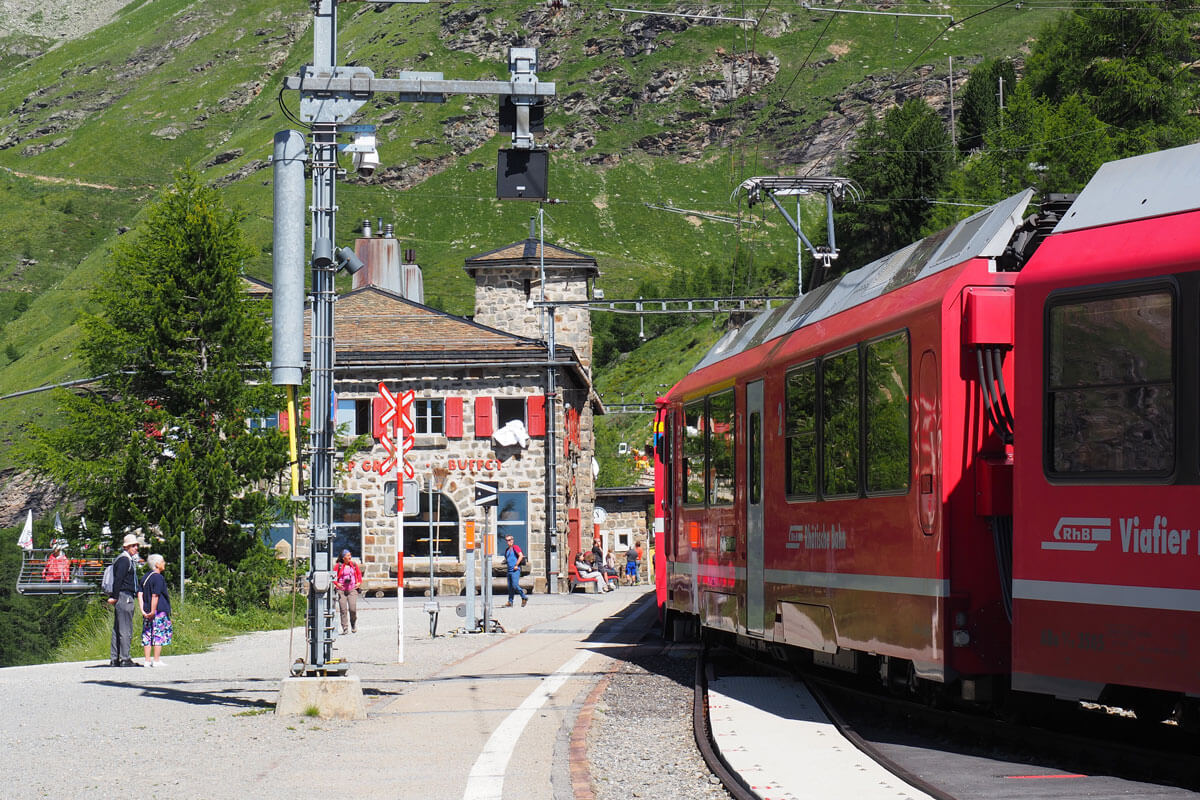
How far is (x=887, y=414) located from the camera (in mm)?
9859

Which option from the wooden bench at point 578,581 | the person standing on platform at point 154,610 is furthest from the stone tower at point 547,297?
the person standing on platform at point 154,610

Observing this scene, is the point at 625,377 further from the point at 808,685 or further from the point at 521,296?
the point at 808,685

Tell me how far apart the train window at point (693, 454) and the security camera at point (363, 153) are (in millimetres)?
4398

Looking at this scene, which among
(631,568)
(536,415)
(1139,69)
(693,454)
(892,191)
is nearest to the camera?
(693,454)

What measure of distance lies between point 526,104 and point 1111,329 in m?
6.59

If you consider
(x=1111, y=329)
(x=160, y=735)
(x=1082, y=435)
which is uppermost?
(x=1111, y=329)

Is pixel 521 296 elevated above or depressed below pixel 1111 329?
above

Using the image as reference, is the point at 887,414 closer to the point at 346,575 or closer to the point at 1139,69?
the point at 346,575

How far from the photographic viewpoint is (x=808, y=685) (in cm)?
1299

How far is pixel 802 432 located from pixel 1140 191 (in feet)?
12.9

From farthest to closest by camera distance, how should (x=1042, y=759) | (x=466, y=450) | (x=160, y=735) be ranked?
1. (x=466, y=450)
2. (x=160, y=735)
3. (x=1042, y=759)

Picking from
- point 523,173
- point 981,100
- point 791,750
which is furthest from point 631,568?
point 791,750

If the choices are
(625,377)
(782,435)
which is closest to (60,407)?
(782,435)

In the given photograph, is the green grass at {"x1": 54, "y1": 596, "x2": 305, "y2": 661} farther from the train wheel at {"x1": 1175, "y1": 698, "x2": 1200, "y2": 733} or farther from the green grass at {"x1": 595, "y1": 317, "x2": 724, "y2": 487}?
the green grass at {"x1": 595, "y1": 317, "x2": 724, "y2": 487}
